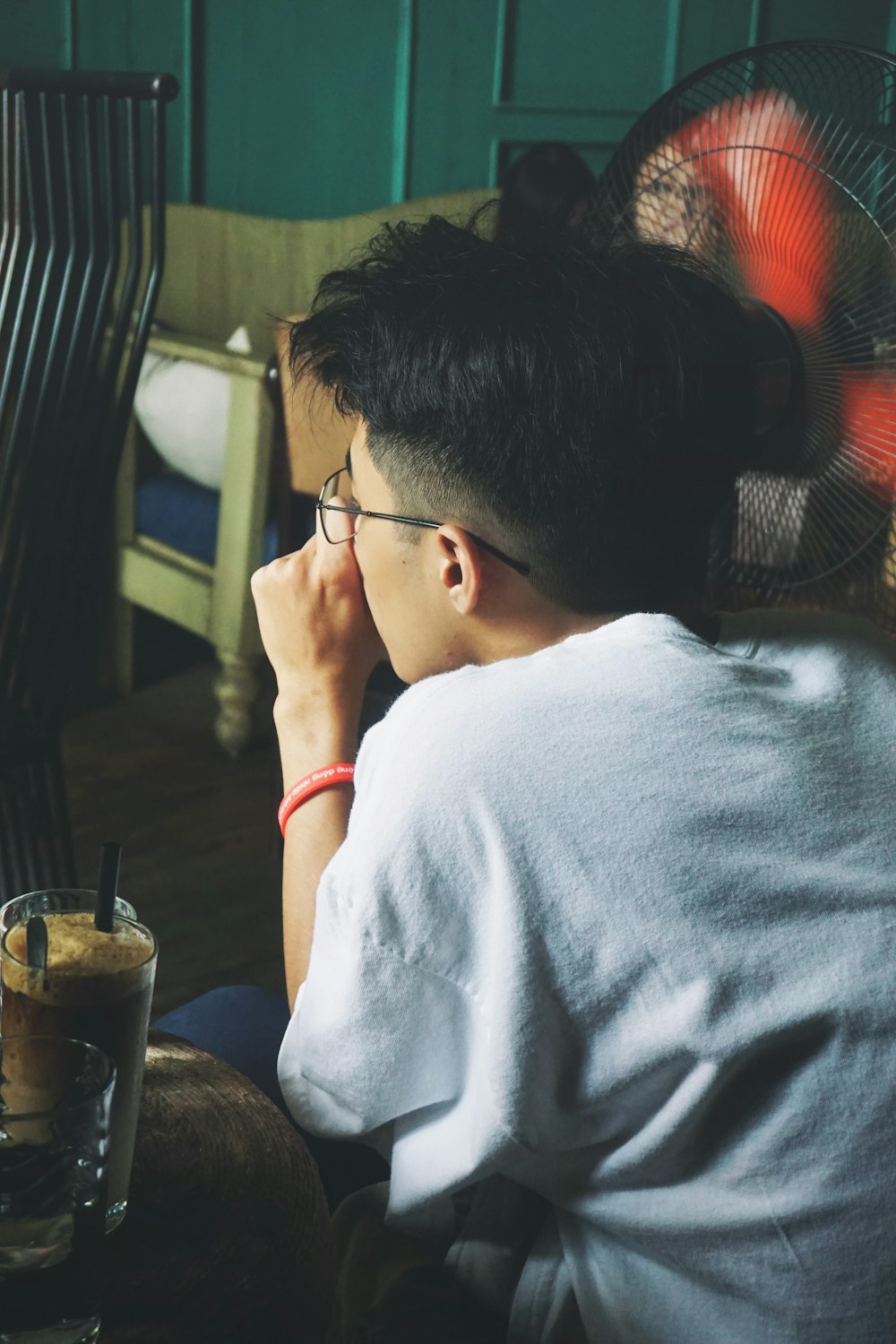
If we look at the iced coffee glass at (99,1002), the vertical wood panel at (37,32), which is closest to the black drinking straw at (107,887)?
the iced coffee glass at (99,1002)

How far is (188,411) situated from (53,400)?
1.43 metres

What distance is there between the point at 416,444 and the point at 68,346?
85cm

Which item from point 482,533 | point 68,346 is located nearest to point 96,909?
point 482,533

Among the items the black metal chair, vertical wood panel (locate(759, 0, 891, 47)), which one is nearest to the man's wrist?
the black metal chair

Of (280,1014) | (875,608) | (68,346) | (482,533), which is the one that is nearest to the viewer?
(482,533)

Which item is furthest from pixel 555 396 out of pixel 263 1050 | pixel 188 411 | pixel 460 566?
pixel 188 411

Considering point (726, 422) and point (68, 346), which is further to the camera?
point (68, 346)

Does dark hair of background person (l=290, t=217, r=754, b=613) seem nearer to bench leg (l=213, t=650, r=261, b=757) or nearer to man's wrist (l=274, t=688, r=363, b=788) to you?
man's wrist (l=274, t=688, r=363, b=788)

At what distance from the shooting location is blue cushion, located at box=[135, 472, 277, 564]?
124 inches

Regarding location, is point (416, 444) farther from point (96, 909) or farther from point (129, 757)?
point (129, 757)

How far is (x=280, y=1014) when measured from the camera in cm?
114

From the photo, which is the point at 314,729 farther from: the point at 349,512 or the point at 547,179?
the point at 547,179

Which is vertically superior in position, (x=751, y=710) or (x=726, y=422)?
(x=726, y=422)

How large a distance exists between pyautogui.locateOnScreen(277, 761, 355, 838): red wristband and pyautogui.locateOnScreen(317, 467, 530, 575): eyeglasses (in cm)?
19
